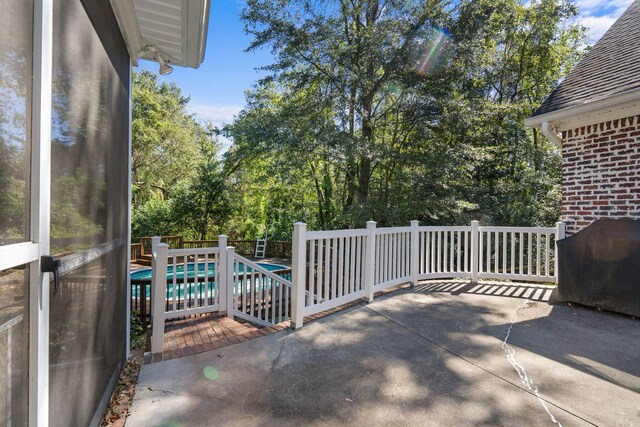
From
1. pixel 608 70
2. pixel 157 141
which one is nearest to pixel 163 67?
pixel 608 70

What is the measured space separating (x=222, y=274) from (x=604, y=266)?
205 inches

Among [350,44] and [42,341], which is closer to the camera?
[42,341]

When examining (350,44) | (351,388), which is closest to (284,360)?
(351,388)

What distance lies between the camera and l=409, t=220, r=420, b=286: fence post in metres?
5.39

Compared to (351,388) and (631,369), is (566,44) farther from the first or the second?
(351,388)

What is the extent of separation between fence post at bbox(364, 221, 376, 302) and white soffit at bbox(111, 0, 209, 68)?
2.96 meters

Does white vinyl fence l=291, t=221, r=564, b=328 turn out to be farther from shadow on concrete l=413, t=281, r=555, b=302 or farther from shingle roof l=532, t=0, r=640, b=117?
shingle roof l=532, t=0, r=640, b=117

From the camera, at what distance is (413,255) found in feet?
18.0

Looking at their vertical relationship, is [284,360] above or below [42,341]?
below

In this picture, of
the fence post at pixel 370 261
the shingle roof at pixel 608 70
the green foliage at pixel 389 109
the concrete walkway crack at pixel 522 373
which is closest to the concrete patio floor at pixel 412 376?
the concrete walkway crack at pixel 522 373

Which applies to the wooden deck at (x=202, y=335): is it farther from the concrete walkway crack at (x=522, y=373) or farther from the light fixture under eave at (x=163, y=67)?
the light fixture under eave at (x=163, y=67)

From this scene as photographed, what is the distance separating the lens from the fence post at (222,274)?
4676 millimetres

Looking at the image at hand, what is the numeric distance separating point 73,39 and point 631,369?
459cm

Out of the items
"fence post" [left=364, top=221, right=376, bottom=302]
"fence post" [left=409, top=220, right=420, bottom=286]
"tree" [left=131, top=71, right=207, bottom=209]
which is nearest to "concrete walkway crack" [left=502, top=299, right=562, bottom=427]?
"fence post" [left=364, top=221, right=376, bottom=302]
